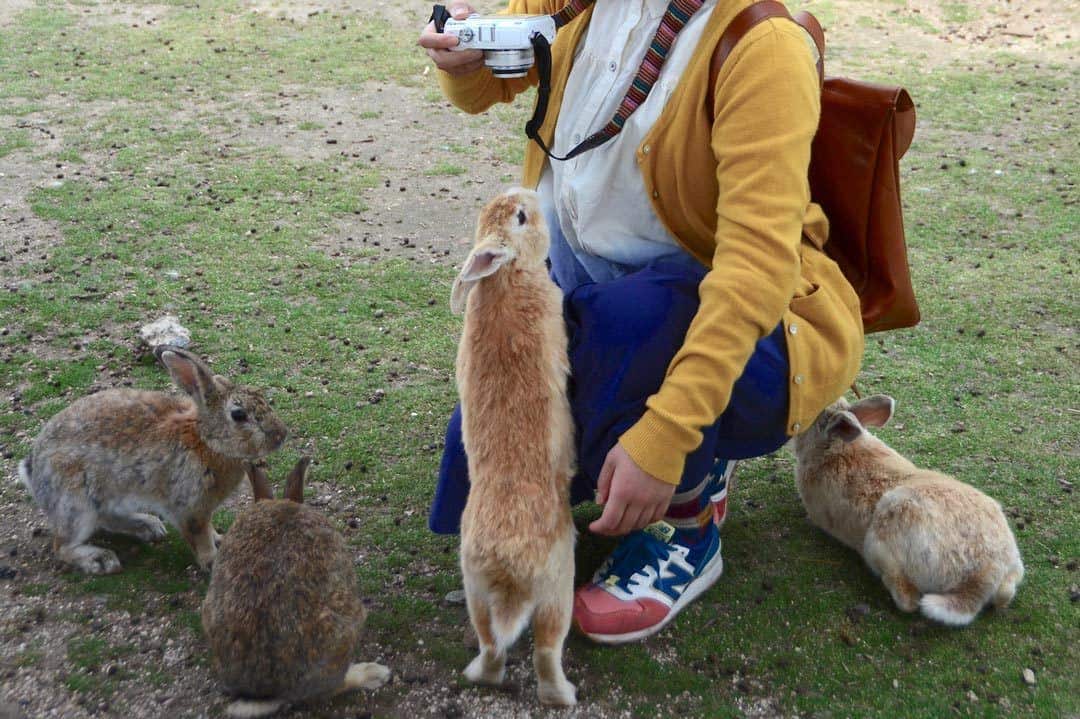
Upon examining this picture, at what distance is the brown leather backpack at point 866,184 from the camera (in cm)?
244

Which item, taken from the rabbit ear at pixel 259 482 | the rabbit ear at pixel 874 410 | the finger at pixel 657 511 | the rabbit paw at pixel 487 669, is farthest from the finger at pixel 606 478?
the rabbit ear at pixel 874 410

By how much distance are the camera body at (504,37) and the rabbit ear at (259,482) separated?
130 centimetres

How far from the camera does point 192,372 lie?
2.81 m

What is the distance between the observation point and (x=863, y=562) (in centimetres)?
302

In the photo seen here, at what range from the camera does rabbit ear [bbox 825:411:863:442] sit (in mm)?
3096

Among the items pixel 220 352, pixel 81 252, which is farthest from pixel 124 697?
pixel 81 252

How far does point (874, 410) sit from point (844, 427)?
213 mm

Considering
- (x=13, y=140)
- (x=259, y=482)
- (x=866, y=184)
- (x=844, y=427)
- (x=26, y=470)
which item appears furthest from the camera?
(x=13, y=140)

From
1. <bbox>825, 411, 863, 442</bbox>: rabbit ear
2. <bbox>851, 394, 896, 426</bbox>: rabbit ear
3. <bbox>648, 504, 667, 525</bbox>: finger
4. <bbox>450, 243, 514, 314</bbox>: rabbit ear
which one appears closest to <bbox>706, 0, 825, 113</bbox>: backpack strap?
<bbox>450, 243, 514, 314</bbox>: rabbit ear

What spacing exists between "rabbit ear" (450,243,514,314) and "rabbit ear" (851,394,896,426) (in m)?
1.51

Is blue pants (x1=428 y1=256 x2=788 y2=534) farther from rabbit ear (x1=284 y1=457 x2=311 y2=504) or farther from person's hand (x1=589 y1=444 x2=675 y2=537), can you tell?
rabbit ear (x1=284 y1=457 x2=311 y2=504)

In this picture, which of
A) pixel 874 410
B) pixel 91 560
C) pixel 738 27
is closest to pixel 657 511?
pixel 738 27

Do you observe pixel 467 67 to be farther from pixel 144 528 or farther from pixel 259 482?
pixel 144 528

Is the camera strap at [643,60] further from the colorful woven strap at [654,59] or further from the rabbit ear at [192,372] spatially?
the rabbit ear at [192,372]
